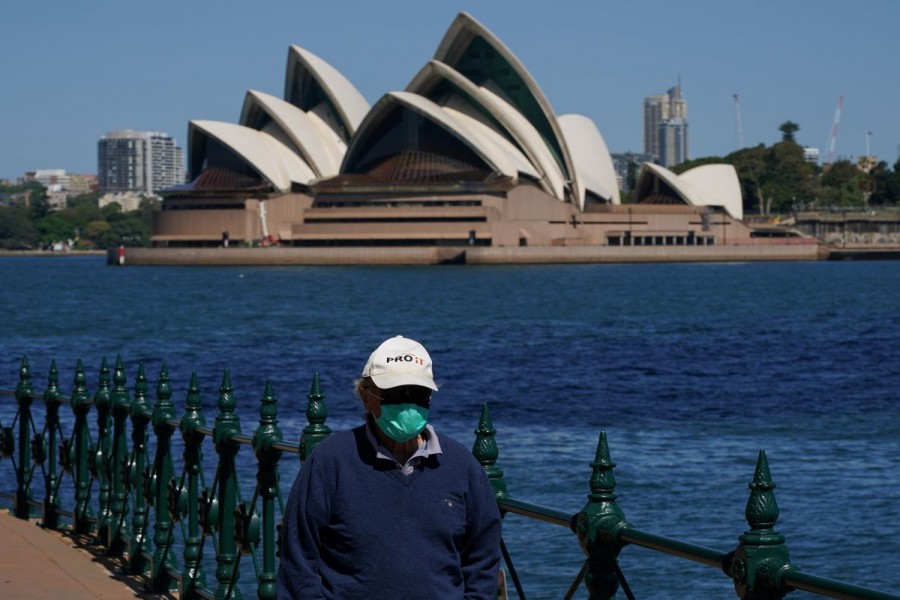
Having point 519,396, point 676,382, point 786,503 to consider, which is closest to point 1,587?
point 786,503

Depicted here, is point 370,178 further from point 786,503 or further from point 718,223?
point 786,503

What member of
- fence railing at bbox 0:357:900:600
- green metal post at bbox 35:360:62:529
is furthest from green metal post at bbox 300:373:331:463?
green metal post at bbox 35:360:62:529

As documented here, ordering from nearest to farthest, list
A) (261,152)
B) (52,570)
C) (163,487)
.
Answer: (52,570) → (163,487) → (261,152)

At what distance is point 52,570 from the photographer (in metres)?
7.41

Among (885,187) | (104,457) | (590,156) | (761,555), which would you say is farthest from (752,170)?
(761,555)

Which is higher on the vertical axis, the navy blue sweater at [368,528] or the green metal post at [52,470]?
the navy blue sweater at [368,528]

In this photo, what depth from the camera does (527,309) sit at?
6362cm

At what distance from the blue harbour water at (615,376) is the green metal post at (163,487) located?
18.1ft

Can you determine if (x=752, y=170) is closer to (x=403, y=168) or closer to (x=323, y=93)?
(x=403, y=168)

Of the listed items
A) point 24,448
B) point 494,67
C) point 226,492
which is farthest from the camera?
point 494,67

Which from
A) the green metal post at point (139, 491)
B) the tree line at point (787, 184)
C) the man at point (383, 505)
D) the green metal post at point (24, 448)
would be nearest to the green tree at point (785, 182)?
the tree line at point (787, 184)

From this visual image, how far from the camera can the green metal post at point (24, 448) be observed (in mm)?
9539

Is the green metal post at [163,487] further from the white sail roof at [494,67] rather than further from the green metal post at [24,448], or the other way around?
the white sail roof at [494,67]

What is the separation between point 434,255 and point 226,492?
116057mm
